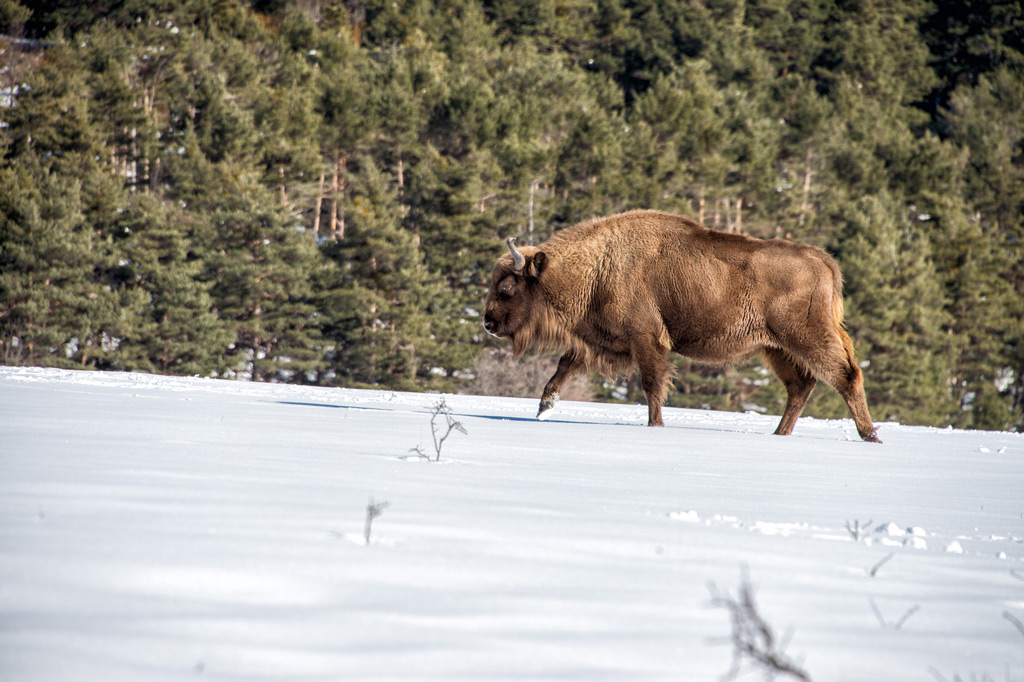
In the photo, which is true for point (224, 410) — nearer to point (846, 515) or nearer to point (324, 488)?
point (324, 488)

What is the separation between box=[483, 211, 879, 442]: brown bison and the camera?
905 centimetres

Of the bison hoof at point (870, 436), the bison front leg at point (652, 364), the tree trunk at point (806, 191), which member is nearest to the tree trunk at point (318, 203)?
the tree trunk at point (806, 191)

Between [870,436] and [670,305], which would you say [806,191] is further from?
[870,436]

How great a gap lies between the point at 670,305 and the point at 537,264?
1323 mm

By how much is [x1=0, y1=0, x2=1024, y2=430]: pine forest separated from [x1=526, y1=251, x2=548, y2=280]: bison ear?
55.3ft

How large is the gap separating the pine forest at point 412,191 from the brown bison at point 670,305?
55.1 feet

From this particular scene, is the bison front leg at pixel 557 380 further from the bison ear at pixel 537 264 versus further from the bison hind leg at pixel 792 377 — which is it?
the bison hind leg at pixel 792 377

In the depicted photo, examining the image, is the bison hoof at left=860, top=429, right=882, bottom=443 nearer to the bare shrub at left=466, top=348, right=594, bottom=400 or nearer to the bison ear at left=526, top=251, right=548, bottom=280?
the bison ear at left=526, top=251, right=548, bottom=280

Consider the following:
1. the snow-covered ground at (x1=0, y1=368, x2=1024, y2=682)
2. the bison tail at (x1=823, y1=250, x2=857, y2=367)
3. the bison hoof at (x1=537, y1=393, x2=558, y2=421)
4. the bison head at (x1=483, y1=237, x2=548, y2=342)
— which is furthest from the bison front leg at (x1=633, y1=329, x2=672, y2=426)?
the snow-covered ground at (x1=0, y1=368, x2=1024, y2=682)

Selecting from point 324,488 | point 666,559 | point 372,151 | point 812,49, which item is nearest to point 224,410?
point 324,488

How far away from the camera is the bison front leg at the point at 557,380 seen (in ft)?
30.3

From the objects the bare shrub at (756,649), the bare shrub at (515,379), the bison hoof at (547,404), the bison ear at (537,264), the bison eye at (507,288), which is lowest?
the bare shrub at (515,379)

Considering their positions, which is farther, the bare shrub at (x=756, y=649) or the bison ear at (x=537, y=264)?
the bison ear at (x=537, y=264)

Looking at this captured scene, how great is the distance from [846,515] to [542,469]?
4.22ft
